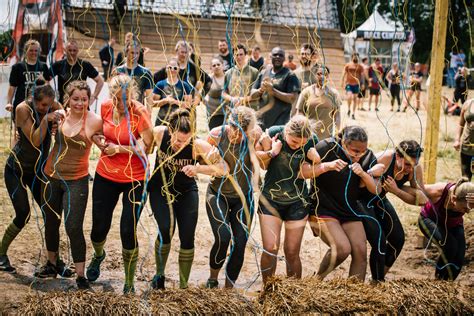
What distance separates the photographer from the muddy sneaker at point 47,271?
5055 millimetres

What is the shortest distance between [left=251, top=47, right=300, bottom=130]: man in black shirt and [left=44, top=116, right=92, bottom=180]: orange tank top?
9.81 ft

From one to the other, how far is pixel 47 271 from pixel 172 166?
5.00ft

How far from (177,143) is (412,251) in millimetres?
3354

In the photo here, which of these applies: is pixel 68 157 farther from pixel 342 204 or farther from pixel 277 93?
pixel 277 93

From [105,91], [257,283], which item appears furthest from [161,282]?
[105,91]

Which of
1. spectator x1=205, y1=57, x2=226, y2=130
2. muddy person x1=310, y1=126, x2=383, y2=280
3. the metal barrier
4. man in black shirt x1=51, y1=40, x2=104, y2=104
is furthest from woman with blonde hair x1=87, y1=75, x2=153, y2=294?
spectator x1=205, y1=57, x2=226, y2=130

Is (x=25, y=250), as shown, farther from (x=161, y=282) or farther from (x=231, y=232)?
(x=231, y=232)

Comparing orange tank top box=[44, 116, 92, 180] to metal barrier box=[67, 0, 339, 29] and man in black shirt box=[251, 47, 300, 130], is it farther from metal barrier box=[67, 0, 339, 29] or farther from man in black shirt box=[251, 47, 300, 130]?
man in black shirt box=[251, 47, 300, 130]

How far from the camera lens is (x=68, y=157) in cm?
463

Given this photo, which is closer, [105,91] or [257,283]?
[257,283]

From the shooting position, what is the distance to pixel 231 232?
14.9 ft

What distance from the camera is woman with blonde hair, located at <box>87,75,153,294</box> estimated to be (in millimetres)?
4484

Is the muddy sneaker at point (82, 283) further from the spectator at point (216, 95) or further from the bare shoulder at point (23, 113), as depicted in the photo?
the spectator at point (216, 95)

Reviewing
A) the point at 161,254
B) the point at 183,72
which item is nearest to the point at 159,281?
the point at 161,254
